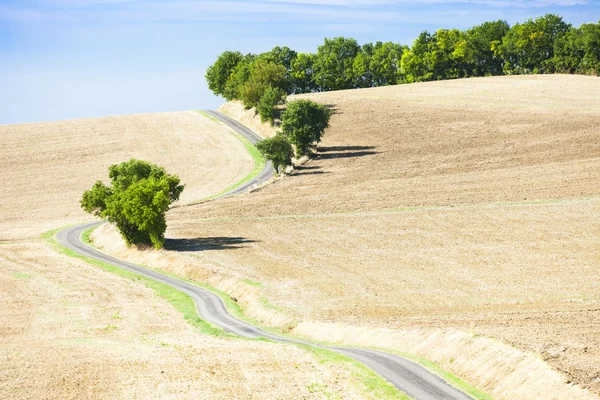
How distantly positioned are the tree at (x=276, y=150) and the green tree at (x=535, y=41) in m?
99.5

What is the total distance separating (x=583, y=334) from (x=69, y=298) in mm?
37435

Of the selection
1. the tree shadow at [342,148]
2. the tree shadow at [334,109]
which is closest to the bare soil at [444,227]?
the tree shadow at [342,148]

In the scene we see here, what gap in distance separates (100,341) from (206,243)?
1196 inches

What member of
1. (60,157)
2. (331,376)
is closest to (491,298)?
(331,376)

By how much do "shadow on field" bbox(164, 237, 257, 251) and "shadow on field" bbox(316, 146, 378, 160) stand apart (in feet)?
147

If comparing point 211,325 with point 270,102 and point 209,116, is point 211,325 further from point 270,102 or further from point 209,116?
→ point 209,116

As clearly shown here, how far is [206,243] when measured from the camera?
235 feet

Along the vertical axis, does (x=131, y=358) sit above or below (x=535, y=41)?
below

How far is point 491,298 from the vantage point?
152 feet

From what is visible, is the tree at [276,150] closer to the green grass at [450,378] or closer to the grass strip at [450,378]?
the green grass at [450,378]

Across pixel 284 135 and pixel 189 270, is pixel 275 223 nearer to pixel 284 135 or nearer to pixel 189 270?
pixel 189 270

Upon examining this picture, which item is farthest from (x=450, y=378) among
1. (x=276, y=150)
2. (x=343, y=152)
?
(x=343, y=152)

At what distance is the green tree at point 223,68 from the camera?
185125 mm

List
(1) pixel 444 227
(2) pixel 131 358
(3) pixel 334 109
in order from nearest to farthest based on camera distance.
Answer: (2) pixel 131 358
(1) pixel 444 227
(3) pixel 334 109
